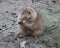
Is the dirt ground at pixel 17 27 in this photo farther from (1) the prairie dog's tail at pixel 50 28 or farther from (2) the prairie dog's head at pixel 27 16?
(2) the prairie dog's head at pixel 27 16

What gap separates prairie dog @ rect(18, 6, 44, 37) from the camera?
14.3ft

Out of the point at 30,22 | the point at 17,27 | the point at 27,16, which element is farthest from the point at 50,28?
the point at 27,16

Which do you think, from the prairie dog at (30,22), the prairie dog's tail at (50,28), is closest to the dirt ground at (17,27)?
the prairie dog's tail at (50,28)

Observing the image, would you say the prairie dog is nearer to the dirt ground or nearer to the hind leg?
the hind leg

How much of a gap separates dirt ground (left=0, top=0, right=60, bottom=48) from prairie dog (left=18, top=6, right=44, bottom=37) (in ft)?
0.53

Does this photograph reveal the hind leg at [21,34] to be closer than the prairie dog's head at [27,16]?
No

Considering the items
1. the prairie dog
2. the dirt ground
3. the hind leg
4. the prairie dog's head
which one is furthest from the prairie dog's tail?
the prairie dog's head

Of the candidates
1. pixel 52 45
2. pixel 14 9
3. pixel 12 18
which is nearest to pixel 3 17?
pixel 12 18

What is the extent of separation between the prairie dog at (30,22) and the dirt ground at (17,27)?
6.4 inches

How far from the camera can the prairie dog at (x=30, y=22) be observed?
4.35 meters

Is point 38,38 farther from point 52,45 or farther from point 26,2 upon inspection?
point 26,2

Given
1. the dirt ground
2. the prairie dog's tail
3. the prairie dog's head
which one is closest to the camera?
the prairie dog's head

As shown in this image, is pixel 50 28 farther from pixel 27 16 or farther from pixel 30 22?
pixel 27 16

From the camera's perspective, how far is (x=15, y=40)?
4750 millimetres
